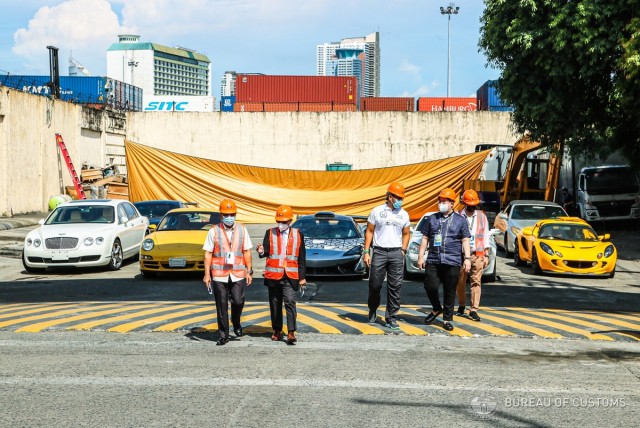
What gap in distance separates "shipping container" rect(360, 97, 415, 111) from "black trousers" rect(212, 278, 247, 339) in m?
50.4

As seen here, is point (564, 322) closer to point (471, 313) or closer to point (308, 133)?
point (471, 313)

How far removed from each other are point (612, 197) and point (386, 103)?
103ft

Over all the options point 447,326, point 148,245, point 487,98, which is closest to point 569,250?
point 447,326

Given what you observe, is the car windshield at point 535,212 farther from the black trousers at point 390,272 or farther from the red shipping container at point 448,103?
the red shipping container at point 448,103

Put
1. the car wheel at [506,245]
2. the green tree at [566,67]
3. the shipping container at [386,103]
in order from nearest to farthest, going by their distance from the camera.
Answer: the car wheel at [506,245] → the green tree at [566,67] → the shipping container at [386,103]

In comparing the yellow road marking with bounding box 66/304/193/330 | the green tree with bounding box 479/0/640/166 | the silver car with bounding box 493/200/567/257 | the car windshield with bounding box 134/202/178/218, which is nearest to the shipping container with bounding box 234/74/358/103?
the green tree with bounding box 479/0/640/166

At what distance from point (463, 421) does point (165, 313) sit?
22.1ft

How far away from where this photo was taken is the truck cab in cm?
3039

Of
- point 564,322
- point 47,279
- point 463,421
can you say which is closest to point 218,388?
point 463,421

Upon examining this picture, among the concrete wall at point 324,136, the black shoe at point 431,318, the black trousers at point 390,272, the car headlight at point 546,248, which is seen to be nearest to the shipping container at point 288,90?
the concrete wall at point 324,136

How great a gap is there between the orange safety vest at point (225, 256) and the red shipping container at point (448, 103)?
60571 mm

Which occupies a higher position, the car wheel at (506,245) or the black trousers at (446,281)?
the black trousers at (446,281)

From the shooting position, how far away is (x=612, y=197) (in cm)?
3044

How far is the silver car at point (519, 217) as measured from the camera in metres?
22.2
